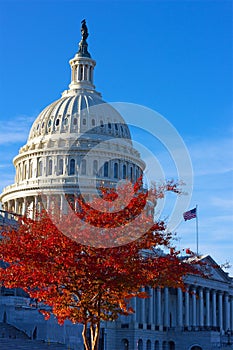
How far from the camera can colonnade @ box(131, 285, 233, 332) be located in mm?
100719

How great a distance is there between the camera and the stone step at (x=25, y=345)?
46888 millimetres

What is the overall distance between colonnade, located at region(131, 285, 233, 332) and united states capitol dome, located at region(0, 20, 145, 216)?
2294 cm

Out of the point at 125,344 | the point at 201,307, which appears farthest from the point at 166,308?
the point at 125,344

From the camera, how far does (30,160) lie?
416ft

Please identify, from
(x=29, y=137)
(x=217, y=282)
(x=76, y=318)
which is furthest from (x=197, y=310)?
(x=76, y=318)

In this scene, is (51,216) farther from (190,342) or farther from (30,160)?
(30,160)

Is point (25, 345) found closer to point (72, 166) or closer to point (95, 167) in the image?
point (72, 166)

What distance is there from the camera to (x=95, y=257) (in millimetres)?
34000

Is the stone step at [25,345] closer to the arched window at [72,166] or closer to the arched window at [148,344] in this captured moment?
the arched window at [148,344]

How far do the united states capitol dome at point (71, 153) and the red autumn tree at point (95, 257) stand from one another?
3194 inches

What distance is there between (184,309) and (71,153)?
114 ft

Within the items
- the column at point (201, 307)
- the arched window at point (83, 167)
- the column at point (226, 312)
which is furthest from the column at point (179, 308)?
the arched window at point (83, 167)

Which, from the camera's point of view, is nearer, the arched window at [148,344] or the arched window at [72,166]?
the arched window at [148,344]

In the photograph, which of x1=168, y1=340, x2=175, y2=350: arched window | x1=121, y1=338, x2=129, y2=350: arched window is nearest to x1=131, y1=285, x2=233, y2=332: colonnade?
x1=168, y1=340, x2=175, y2=350: arched window
